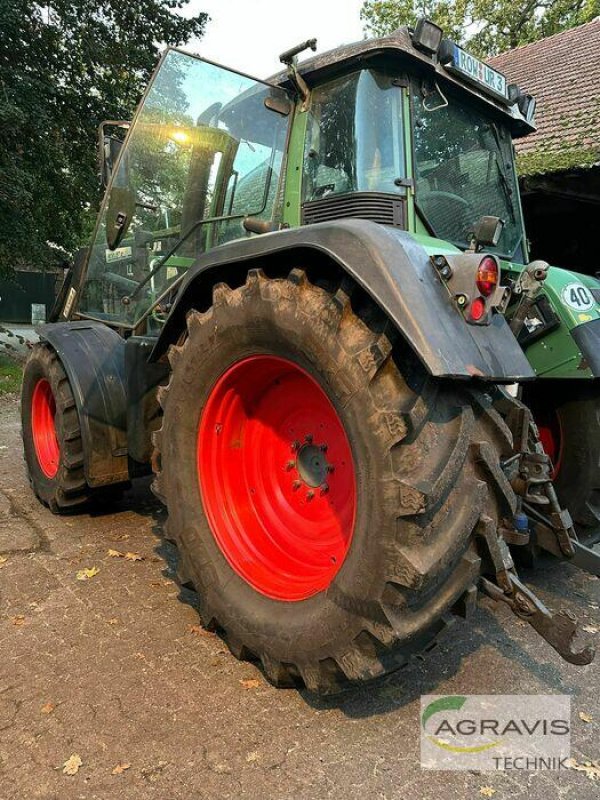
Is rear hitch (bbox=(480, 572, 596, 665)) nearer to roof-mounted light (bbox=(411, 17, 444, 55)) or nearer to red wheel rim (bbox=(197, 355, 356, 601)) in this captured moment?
red wheel rim (bbox=(197, 355, 356, 601))

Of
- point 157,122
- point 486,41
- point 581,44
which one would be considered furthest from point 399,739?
point 486,41

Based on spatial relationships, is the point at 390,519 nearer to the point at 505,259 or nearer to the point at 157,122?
the point at 505,259

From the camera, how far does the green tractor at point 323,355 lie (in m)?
1.81

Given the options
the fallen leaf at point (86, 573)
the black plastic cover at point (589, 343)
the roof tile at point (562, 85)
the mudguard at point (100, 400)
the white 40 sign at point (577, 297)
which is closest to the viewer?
the black plastic cover at point (589, 343)

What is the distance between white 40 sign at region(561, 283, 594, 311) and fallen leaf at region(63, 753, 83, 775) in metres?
2.68

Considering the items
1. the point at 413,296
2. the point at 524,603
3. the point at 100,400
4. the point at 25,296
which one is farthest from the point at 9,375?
the point at 25,296

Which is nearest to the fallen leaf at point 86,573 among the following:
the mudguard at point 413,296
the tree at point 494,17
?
the mudguard at point 413,296

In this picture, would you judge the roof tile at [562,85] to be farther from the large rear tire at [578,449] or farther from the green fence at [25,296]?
the green fence at [25,296]

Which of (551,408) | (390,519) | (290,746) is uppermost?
(551,408)

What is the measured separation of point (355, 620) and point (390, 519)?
1.17 feet

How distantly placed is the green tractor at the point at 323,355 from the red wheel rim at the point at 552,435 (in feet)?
1.58

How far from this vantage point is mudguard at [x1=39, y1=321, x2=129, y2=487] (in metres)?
3.59

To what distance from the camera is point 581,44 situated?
11500 mm

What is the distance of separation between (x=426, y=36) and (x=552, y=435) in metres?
2.04
